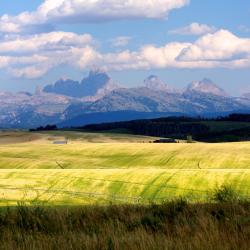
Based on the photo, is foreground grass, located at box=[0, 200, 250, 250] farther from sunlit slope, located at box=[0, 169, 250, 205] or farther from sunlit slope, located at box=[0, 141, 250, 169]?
sunlit slope, located at box=[0, 141, 250, 169]

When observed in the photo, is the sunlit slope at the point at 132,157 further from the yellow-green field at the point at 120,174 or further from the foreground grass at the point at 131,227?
the foreground grass at the point at 131,227

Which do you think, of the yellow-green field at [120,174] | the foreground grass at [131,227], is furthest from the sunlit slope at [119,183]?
the foreground grass at [131,227]

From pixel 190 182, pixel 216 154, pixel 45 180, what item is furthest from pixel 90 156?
pixel 190 182

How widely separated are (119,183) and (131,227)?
55746 mm

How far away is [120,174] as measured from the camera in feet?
246

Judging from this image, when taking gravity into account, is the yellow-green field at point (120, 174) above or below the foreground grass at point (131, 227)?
below

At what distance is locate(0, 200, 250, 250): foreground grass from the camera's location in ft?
37.2

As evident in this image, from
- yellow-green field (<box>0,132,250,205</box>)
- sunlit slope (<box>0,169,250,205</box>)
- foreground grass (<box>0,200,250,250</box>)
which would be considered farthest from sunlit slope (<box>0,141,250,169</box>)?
foreground grass (<box>0,200,250,250</box>)

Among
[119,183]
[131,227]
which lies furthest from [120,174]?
[131,227]

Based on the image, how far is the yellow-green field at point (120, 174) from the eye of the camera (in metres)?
57.7

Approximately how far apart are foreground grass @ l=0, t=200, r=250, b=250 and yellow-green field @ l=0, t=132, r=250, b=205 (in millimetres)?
2676

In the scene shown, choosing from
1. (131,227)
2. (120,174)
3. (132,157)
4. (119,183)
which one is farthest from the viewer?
(132,157)

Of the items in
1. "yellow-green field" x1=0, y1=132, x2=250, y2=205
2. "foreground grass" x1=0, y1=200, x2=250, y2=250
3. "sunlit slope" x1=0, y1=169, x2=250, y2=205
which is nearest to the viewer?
"foreground grass" x1=0, y1=200, x2=250, y2=250

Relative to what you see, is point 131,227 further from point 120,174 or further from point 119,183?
point 120,174
